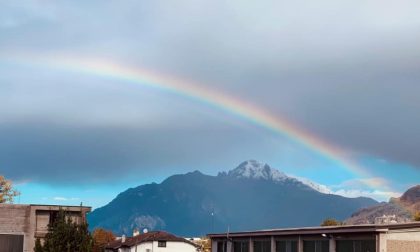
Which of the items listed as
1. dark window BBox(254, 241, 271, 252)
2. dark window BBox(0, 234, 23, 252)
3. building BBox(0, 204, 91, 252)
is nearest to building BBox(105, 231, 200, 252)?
dark window BBox(254, 241, 271, 252)

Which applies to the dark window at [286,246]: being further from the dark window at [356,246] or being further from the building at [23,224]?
the building at [23,224]

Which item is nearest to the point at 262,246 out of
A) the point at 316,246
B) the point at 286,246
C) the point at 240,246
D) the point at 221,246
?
the point at 286,246

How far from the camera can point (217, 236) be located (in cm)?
10169

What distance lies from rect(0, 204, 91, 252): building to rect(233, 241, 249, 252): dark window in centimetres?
2329

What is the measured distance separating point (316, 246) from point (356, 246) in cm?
821

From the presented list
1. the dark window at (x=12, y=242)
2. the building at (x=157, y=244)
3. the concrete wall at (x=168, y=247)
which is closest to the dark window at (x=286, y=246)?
the dark window at (x=12, y=242)

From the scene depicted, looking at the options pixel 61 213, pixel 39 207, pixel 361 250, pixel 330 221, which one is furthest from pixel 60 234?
pixel 330 221

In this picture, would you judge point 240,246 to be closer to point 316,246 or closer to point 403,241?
point 316,246

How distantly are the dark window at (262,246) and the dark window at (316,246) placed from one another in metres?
9.99

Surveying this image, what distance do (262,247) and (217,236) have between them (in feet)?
63.9

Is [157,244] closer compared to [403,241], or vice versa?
[403,241]

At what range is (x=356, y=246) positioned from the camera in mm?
61812

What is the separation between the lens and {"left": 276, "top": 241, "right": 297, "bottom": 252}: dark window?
74.1 meters

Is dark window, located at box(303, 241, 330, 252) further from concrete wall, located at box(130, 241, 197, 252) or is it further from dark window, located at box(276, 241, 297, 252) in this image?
concrete wall, located at box(130, 241, 197, 252)
